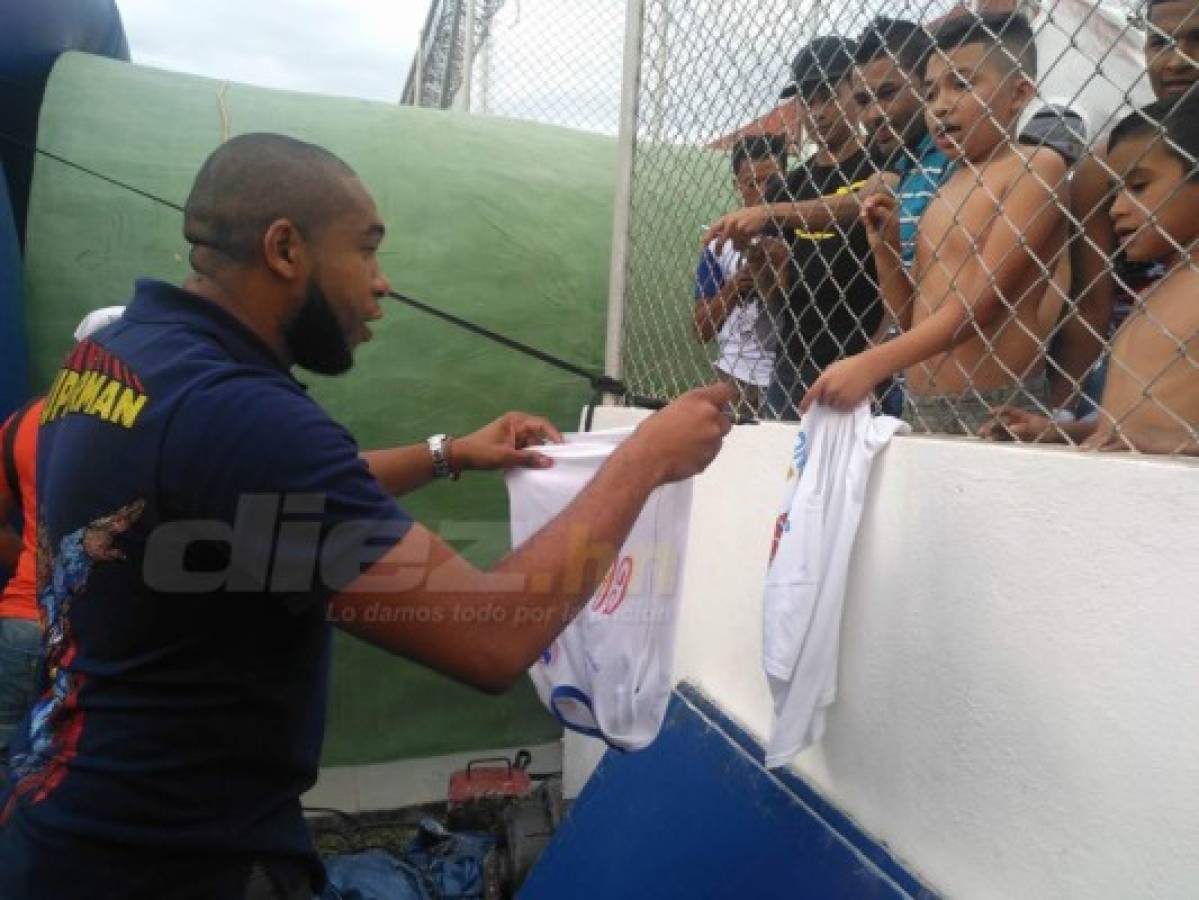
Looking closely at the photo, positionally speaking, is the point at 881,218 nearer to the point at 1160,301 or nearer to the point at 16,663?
the point at 1160,301

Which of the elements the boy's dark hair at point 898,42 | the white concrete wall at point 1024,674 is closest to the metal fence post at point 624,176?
the boy's dark hair at point 898,42

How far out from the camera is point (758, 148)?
287 centimetres

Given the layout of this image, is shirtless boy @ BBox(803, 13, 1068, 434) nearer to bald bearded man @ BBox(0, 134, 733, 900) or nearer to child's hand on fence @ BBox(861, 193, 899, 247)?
child's hand on fence @ BBox(861, 193, 899, 247)

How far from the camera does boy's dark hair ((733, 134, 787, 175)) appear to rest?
2777mm

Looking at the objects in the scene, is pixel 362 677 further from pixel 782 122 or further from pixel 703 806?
pixel 782 122

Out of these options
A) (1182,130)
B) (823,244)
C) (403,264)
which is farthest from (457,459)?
(403,264)

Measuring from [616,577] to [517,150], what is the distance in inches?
112

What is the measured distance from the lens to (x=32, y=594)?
8.82ft

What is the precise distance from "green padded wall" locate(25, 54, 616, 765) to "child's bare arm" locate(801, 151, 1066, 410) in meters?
2.38

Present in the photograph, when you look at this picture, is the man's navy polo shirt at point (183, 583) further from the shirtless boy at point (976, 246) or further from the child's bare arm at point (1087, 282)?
the child's bare arm at point (1087, 282)

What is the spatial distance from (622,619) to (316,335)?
969mm

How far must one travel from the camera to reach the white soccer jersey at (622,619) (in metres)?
2.08

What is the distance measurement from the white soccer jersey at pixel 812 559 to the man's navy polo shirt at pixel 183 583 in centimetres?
87

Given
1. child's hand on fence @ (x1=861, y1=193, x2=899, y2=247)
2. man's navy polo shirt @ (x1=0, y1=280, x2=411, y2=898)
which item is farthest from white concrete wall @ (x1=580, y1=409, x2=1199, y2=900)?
man's navy polo shirt @ (x1=0, y1=280, x2=411, y2=898)
